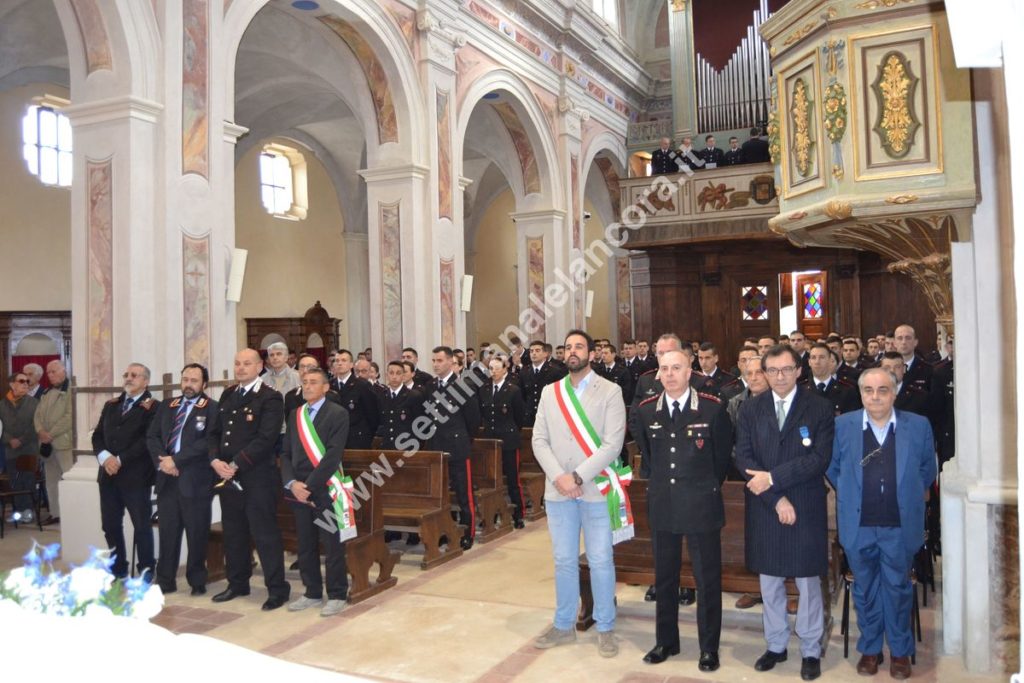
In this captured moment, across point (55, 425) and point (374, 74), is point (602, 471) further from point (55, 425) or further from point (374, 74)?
point (374, 74)

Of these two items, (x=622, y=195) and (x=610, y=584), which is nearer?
(x=610, y=584)

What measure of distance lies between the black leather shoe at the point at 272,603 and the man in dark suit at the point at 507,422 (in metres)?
2.82

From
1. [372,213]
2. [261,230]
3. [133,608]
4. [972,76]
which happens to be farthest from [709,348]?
[261,230]

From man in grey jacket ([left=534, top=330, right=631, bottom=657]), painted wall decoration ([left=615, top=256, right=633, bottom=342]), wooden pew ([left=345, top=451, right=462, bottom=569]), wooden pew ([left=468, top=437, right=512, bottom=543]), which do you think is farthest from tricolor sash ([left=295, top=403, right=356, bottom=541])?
painted wall decoration ([left=615, top=256, right=633, bottom=342])

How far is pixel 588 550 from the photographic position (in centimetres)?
493

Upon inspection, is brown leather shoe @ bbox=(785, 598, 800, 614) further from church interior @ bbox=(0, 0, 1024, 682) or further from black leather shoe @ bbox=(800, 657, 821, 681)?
black leather shoe @ bbox=(800, 657, 821, 681)

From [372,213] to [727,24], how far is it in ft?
33.5

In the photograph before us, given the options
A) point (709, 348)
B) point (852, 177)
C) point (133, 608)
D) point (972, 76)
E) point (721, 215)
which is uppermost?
point (721, 215)

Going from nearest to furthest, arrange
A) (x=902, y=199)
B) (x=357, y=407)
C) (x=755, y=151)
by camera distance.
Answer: (x=902, y=199), (x=357, y=407), (x=755, y=151)

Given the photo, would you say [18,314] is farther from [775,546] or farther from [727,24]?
[727,24]

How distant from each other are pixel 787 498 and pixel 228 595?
3.88 meters

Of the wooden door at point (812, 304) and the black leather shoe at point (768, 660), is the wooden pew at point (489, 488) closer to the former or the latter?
the black leather shoe at point (768, 660)

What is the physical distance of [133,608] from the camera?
80.1 inches

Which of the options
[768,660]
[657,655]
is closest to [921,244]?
[768,660]
